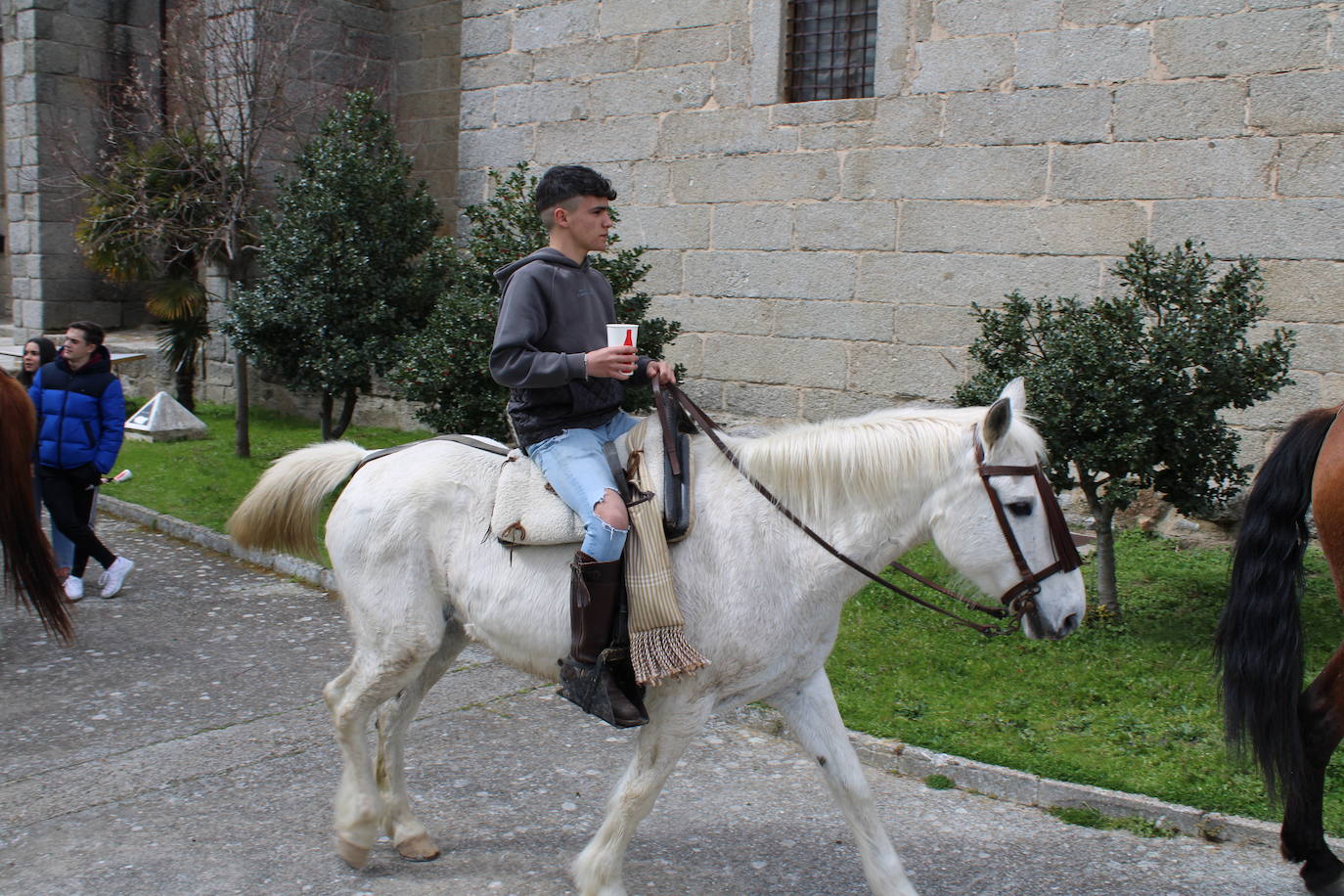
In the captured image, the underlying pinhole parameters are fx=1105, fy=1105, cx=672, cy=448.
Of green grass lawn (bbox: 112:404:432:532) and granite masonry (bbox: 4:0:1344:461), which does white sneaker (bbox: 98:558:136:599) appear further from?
granite masonry (bbox: 4:0:1344:461)

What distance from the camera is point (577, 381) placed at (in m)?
3.68

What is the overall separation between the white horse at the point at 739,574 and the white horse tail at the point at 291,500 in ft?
1.26

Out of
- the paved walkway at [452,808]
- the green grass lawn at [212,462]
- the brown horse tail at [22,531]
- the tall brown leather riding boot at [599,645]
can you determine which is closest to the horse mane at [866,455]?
the tall brown leather riding boot at [599,645]

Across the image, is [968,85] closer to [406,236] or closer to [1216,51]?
[1216,51]

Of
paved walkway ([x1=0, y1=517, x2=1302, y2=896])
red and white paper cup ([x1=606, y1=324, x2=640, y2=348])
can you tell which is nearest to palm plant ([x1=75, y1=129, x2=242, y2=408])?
paved walkway ([x1=0, y1=517, x2=1302, y2=896])

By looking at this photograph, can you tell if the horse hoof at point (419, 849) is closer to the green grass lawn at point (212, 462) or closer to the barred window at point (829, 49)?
the green grass lawn at point (212, 462)

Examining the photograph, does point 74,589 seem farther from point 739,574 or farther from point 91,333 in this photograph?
point 739,574

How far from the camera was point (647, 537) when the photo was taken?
345 cm

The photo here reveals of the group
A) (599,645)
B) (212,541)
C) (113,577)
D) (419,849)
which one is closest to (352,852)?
(419,849)

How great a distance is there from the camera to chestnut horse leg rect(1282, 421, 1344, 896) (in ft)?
12.3

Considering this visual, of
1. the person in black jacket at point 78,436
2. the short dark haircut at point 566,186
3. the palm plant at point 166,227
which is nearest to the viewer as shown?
the short dark haircut at point 566,186

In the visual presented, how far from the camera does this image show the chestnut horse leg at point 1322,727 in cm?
376

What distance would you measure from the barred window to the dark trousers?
6242mm

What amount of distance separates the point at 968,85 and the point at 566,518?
624 centimetres
